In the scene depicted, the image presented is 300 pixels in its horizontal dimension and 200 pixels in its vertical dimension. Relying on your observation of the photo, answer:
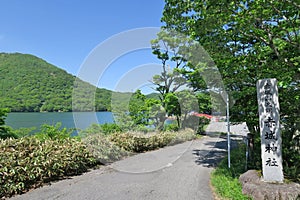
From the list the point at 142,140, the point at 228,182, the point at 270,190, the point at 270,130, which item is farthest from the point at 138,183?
the point at 142,140

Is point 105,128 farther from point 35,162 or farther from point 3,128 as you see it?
point 35,162

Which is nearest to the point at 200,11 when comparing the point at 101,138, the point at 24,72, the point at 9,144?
the point at 101,138

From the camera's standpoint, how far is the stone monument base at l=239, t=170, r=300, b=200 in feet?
9.77

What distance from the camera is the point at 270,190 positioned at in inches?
122

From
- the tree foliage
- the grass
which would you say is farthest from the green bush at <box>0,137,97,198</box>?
the tree foliage

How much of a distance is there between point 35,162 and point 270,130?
489 centimetres

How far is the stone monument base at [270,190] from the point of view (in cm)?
298

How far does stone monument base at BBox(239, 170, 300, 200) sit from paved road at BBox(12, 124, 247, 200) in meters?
0.71

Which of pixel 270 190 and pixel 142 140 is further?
pixel 142 140

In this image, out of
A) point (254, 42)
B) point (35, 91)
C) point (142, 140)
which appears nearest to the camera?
point (254, 42)

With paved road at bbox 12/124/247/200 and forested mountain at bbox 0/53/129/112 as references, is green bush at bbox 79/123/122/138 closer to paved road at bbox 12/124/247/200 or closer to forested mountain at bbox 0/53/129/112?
paved road at bbox 12/124/247/200

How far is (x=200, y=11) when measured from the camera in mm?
3893

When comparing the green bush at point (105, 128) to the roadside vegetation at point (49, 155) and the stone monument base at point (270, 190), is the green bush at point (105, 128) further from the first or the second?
the stone monument base at point (270, 190)

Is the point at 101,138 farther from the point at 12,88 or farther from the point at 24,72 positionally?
the point at 24,72
